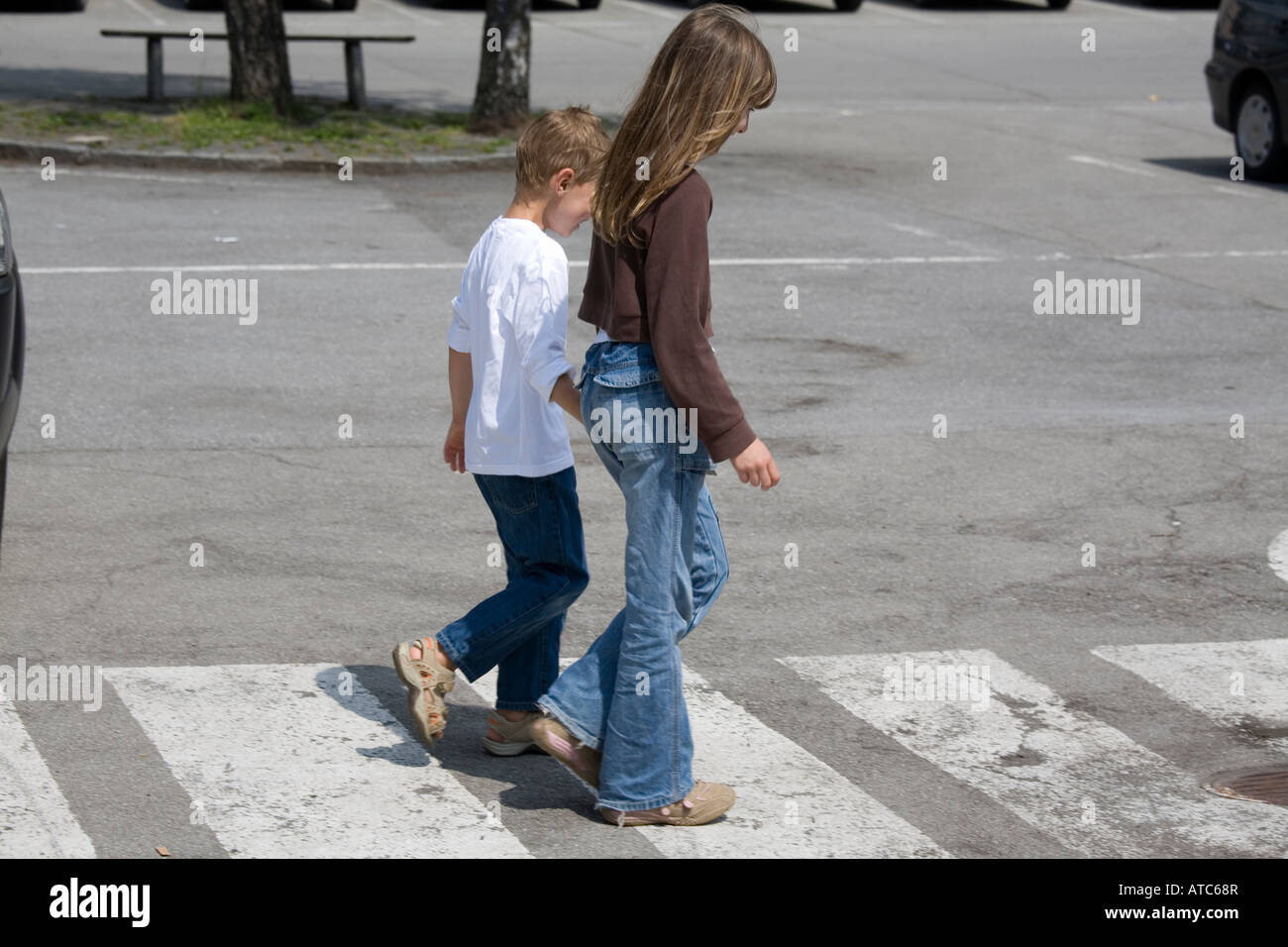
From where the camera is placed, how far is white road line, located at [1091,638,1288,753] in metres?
5.29

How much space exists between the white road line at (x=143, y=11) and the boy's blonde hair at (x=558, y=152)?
24.7 m

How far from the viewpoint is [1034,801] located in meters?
4.67

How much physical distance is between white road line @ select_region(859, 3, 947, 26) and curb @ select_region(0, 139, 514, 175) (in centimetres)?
1762

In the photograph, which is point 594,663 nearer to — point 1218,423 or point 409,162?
point 1218,423

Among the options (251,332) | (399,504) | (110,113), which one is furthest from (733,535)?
(110,113)

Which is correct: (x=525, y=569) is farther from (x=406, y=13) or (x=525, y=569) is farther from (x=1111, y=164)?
(x=406, y=13)

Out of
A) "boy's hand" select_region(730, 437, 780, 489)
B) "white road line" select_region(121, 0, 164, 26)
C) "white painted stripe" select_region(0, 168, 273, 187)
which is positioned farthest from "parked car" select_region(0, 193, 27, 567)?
"white road line" select_region(121, 0, 164, 26)

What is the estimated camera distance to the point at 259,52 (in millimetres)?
17297

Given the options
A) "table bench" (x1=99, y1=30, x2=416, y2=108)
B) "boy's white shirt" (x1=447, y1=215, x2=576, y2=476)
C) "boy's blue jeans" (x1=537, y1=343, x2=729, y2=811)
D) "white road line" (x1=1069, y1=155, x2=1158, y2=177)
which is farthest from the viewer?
"table bench" (x1=99, y1=30, x2=416, y2=108)

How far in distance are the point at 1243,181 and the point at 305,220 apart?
829 centimetres

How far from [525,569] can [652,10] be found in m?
28.2

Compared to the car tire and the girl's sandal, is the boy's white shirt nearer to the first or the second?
the girl's sandal

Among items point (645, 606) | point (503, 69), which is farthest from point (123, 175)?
point (645, 606)

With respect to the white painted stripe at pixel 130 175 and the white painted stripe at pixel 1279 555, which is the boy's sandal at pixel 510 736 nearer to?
the white painted stripe at pixel 1279 555
